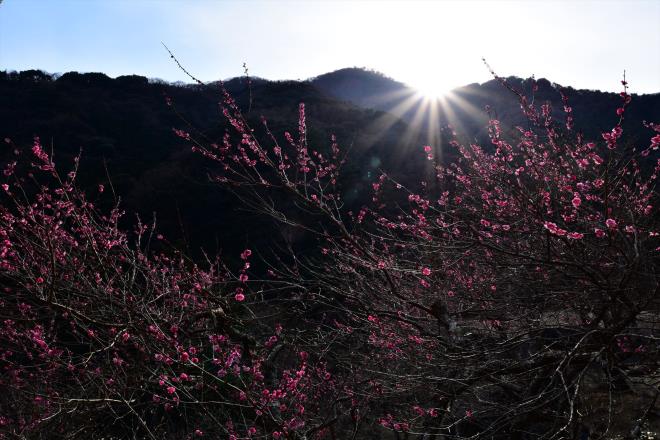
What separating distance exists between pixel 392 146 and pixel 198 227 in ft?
47.5

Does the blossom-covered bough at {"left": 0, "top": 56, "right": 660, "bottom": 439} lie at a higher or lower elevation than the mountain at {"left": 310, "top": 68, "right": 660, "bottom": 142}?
lower

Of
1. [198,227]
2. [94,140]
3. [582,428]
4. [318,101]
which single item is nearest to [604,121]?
[318,101]

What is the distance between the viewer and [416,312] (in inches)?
335

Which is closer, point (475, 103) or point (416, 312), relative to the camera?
point (416, 312)

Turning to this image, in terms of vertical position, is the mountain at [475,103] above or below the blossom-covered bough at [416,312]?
above

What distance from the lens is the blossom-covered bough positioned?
3.48m

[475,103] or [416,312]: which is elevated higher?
[475,103]

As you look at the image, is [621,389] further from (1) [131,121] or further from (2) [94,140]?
(1) [131,121]

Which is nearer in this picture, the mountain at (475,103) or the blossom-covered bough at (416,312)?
the blossom-covered bough at (416,312)

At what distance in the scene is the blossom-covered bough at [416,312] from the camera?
348cm

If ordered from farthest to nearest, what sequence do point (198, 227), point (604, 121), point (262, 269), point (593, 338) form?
point (604, 121) < point (198, 227) < point (262, 269) < point (593, 338)

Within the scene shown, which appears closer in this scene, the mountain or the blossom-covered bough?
the blossom-covered bough

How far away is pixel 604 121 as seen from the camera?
29.8 meters

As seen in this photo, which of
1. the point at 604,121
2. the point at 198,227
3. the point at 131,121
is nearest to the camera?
the point at 198,227
